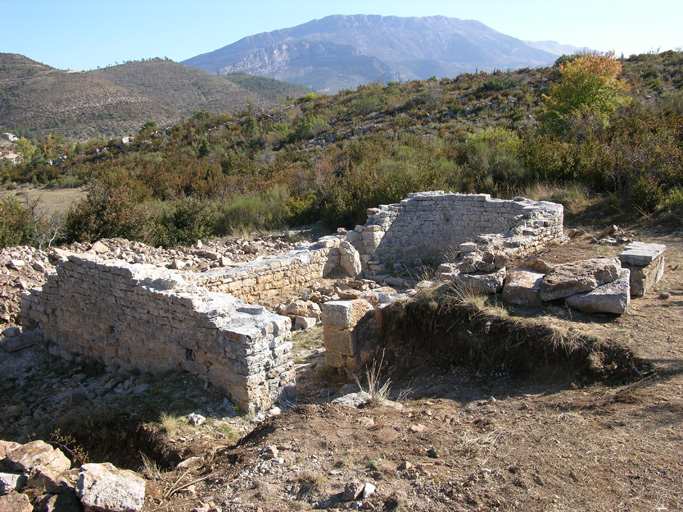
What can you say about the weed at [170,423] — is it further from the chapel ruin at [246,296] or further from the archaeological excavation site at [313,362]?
the chapel ruin at [246,296]

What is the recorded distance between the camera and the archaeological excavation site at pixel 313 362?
3645mm

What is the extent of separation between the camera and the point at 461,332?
18.7 ft

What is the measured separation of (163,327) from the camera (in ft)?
19.9

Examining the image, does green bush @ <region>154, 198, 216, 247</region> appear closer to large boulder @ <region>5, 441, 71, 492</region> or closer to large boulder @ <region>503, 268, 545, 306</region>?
large boulder @ <region>5, 441, 71, 492</region>

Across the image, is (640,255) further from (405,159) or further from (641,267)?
(405,159)

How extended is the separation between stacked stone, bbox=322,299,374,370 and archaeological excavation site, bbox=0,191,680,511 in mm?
18

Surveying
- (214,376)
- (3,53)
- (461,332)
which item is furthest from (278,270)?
(3,53)

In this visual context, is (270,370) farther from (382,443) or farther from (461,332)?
(461,332)

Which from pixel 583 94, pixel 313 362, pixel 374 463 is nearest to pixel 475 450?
pixel 374 463

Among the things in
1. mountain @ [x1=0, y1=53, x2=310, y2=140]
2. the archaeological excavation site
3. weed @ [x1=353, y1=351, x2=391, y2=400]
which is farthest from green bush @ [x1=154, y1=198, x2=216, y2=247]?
mountain @ [x1=0, y1=53, x2=310, y2=140]

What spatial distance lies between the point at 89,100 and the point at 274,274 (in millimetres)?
50448

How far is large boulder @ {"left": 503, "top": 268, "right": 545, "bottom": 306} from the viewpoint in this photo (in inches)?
228

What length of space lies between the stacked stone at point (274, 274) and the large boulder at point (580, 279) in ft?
14.7

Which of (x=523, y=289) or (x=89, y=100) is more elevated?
(x=89, y=100)
